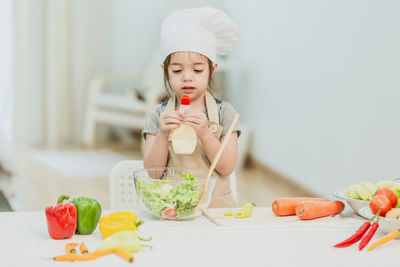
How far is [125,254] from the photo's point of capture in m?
1.12

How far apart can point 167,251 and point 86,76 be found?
4.72 metres

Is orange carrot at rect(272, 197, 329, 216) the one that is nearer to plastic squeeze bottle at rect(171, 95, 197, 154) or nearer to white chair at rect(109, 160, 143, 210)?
plastic squeeze bottle at rect(171, 95, 197, 154)

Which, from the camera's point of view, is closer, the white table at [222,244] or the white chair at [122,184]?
the white table at [222,244]

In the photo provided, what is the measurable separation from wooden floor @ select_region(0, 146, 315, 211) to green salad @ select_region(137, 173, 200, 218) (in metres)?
2.12

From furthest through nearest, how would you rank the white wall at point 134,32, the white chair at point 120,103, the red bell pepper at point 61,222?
the white wall at point 134,32
the white chair at point 120,103
the red bell pepper at point 61,222

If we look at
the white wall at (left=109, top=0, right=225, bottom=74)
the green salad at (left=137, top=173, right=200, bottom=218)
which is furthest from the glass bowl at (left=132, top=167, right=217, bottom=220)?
the white wall at (left=109, top=0, right=225, bottom=74)

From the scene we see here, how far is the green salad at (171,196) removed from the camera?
4.43ft

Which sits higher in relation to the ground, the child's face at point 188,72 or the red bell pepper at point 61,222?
the child's face at point 188,72

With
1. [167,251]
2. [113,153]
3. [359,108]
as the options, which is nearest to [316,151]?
[359,108]

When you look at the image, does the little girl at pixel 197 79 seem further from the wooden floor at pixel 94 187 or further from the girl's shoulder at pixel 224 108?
the wooden floor at pixel 94 187

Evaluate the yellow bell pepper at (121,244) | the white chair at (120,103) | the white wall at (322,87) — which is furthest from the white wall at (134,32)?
the yellow bell pepper at (121,244)

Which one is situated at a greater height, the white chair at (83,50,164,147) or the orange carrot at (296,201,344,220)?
the orange carrot at (296,201,344,220)

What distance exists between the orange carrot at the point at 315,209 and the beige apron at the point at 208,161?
12.1 inches

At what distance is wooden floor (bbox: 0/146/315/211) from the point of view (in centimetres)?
364
